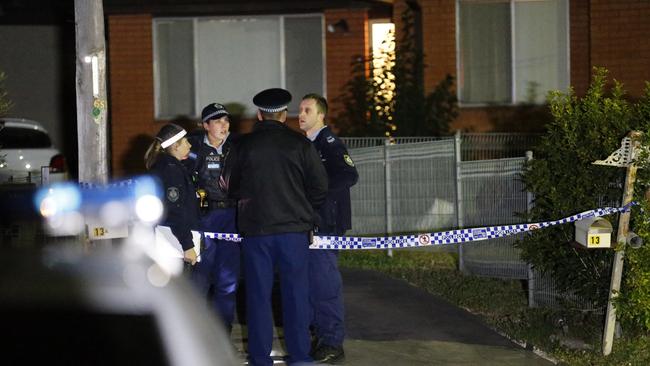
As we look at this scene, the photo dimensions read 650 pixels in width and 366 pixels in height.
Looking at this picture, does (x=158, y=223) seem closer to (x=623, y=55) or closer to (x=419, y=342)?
(x=419, y=342)

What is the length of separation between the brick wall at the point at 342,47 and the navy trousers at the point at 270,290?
33.7ft

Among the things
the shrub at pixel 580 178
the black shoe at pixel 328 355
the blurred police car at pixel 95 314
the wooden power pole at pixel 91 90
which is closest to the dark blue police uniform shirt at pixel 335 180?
the black shoe at pixel 328 355

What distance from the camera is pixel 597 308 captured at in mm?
8938

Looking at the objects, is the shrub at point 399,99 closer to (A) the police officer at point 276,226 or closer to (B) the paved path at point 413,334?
(B) the paved path at point 413,334

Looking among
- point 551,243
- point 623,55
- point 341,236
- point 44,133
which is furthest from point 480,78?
point 341,236

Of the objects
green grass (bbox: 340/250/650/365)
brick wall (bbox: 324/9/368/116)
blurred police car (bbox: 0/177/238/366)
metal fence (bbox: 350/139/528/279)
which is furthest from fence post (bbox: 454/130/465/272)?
blurred police car (bbox: 0/177/238/366)

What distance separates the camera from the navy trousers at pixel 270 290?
702cm

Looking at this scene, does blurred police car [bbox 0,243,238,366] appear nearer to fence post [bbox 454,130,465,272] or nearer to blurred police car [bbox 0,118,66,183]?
fence post [bbox 454,130,465,272]

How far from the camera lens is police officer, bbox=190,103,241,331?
25.9ft

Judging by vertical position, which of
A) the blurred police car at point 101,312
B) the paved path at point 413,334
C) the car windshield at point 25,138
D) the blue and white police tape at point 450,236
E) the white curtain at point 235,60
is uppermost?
the white curtain at point 235,60

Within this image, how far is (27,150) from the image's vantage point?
1728 centimetres

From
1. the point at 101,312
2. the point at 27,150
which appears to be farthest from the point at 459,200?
the point at 101,312

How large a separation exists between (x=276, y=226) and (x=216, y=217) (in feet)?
3.77

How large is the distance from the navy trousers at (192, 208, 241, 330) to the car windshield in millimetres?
9895
